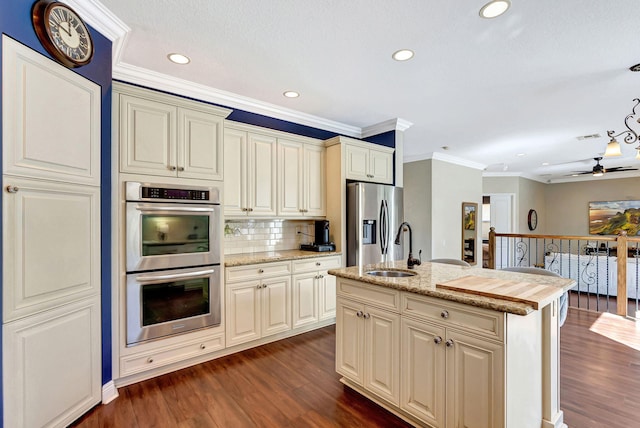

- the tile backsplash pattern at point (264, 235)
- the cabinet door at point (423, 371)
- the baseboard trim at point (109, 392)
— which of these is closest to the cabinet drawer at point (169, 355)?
the baseboard trim at point (109, 392)

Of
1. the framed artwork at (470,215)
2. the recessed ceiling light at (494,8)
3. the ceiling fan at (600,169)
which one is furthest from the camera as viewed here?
the framed artwork at (470,215)

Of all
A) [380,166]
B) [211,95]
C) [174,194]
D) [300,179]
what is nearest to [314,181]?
[300,179]

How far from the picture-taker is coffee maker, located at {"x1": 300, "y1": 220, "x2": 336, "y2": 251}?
3.70 meters

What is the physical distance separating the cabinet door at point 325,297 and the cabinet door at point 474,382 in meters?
2.04

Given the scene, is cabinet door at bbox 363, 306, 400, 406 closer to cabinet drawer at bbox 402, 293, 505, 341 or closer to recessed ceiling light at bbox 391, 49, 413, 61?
cabinet drawer at bbox 402, 293, 505, 341

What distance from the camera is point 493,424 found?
4.94ft

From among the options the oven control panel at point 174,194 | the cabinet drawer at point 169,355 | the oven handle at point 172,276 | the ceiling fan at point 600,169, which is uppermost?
the ceiling fan at point 600,169

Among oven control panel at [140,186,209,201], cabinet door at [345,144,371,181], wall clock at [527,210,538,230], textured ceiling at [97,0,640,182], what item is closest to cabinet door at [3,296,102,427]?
oven control panel at [140,186,209,201]

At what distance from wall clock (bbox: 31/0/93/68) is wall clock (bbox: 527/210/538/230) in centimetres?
1063

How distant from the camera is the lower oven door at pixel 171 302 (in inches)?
94.4

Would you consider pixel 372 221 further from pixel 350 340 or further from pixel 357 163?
pixel 350 340

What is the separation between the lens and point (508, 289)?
1.69m

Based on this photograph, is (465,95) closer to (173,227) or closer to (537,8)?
(537,8)

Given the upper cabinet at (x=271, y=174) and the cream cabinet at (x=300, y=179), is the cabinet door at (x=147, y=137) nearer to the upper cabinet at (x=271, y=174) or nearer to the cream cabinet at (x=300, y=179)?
the upper cabinet at (x=271, y=174)
